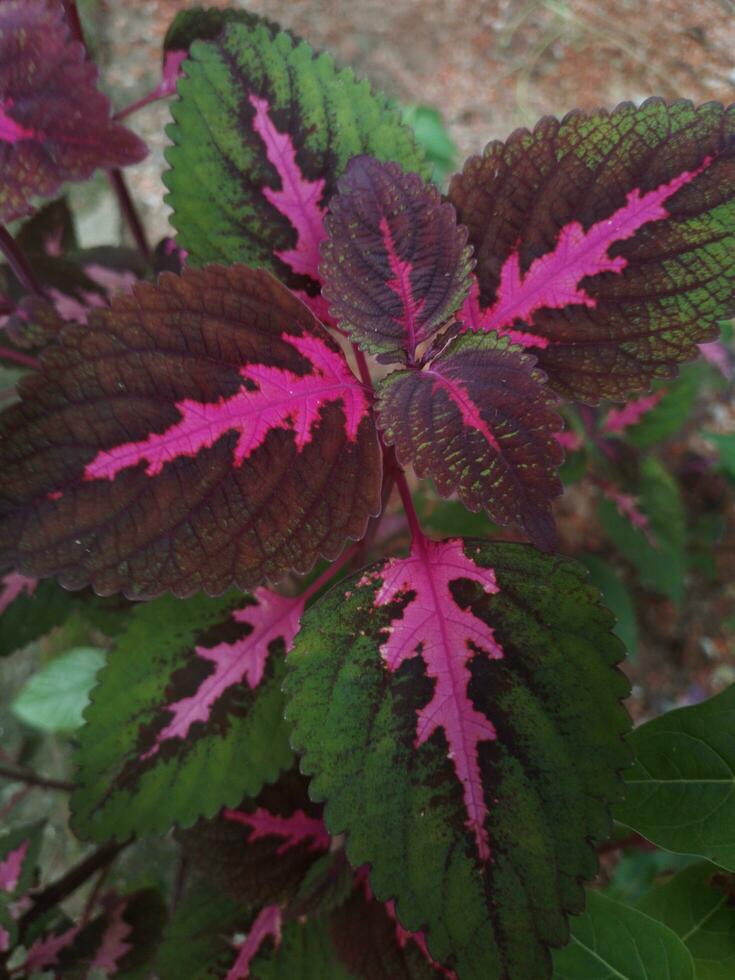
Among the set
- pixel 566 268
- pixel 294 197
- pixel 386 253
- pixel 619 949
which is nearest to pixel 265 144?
pixel 294 197

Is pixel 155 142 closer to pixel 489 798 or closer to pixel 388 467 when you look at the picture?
pixel 388 467

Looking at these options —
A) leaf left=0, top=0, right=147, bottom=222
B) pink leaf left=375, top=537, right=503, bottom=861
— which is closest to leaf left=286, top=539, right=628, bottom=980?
pink leaf left=375, top=537, right=503, bottom=861

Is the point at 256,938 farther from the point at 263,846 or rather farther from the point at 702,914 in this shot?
the point at 702,914

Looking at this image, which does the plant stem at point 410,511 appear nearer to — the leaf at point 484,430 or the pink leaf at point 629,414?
the leaf at point 484,430

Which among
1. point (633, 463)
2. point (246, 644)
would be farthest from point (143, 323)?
point (633, 463)

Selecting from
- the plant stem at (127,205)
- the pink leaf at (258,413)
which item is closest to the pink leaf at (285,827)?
the pink leaf at (258,413)

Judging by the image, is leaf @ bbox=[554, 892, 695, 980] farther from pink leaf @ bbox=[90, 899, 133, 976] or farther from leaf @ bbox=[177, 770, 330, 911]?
pink leaf @ bbox=[90, 899, 133, 976]
